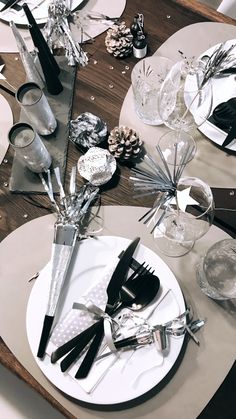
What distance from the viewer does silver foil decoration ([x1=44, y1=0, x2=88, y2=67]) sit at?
3.88 feet

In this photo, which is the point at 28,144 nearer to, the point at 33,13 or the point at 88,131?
the point at 88,131

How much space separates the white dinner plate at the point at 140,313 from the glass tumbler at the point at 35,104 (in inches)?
11.5

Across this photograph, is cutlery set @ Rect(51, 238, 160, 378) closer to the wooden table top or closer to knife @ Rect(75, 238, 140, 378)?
knife @ Rect(75, 238, 140, 378)

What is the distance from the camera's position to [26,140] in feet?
3.28

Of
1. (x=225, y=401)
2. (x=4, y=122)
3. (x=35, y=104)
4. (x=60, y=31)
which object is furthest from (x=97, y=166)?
(x=225, y=401)

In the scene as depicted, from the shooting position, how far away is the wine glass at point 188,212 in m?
0.91

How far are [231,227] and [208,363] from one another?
28cm

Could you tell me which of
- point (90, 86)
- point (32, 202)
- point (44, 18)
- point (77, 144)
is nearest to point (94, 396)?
point (32, 202)

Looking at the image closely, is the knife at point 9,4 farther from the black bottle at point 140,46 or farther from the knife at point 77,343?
the knife at point 77,343

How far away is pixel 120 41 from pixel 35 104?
1.01ft

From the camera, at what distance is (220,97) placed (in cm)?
108

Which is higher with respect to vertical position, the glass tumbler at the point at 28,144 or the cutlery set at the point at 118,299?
the glass tumbler at the point at 28,144

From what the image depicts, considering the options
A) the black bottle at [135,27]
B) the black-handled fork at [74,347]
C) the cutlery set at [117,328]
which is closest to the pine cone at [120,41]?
the black bottle at [135,27]

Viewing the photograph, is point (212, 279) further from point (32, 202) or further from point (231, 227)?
point (32, 202)
